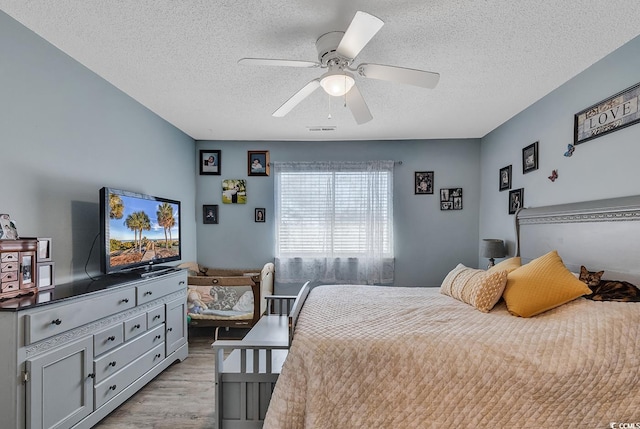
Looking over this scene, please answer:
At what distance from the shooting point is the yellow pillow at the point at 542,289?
192cm

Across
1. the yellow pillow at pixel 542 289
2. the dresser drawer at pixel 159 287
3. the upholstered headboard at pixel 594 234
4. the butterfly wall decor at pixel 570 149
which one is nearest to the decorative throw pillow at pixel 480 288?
the yellow pillow at pixel 542 289

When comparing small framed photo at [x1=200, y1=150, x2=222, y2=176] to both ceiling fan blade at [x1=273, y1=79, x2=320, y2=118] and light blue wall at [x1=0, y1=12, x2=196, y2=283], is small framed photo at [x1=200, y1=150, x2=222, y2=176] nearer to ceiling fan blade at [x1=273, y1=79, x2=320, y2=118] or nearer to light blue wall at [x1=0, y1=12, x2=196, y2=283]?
light blue wall at [x1=0, y1=12, x2=196, y2=283]

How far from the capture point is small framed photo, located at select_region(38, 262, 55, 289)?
1892 millimetres

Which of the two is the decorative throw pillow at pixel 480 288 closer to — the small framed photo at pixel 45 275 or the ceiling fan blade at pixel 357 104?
the ceiling fan blade at pixel 357 104

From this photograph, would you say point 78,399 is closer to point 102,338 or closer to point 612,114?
point 102,338

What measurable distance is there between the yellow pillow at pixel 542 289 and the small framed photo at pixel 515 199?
4.42 feet

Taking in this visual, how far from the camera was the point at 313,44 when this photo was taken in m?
2.04

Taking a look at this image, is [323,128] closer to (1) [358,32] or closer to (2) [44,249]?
(1) [358,32]

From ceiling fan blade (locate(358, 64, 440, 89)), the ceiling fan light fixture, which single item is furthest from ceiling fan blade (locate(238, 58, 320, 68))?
ceiling fan blade (locate(358, 64, 440, 89))

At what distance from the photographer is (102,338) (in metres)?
2.03

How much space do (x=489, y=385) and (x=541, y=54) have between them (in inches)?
85.3

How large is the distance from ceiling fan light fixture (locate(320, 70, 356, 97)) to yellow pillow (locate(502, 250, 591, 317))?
1.71 m

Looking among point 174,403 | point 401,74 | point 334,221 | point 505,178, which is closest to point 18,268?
point 174,403

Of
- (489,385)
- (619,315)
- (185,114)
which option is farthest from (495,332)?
(185,114)
